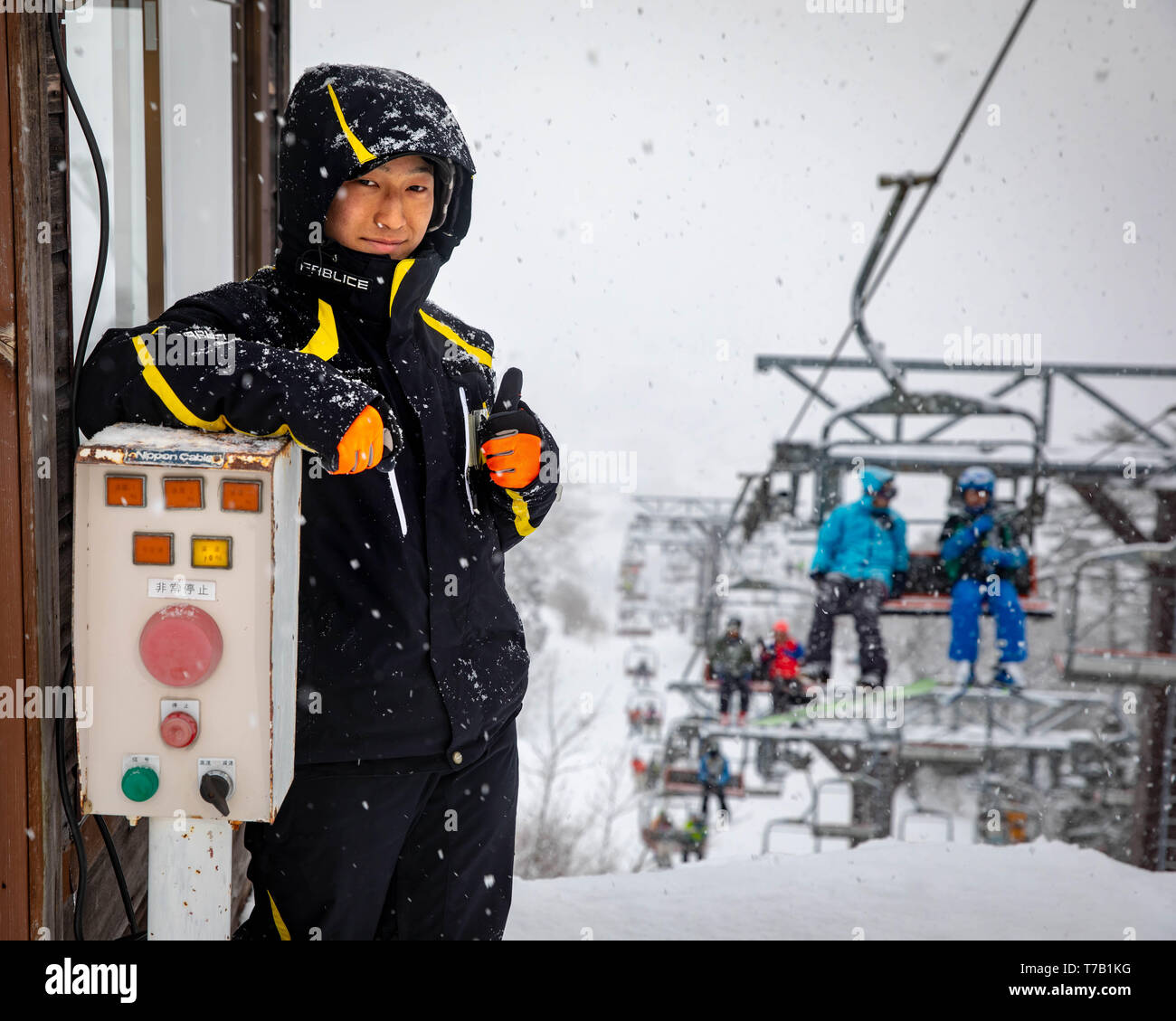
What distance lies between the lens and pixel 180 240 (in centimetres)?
249

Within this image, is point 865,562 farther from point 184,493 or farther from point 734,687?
point 184,493

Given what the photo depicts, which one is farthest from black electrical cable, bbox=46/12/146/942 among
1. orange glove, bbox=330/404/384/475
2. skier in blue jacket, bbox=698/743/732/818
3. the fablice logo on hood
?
skier in blue jacket, bbox=698/743/732/818

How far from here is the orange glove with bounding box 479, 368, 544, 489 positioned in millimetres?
1660

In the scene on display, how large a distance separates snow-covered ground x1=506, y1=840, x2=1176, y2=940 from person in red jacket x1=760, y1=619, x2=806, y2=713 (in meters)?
4.00

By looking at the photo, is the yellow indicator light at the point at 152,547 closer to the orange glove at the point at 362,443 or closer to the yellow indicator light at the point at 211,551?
the yellow indicator light at the point at 211,551

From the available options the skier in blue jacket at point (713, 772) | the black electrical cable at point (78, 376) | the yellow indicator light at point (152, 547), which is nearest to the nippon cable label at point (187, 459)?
the yellow indicator light at point (152, 547)

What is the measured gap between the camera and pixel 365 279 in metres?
1.61

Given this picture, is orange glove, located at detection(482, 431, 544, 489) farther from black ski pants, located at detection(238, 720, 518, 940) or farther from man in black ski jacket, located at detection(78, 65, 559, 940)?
black ski pants, located at detection(238, 720, 518, 940)

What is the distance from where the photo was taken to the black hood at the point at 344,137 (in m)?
1.60

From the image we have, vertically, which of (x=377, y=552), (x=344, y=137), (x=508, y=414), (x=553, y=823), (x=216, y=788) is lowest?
(x=553, y=823)

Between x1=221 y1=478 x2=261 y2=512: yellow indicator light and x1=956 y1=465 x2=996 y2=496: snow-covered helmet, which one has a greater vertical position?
x1=221 y1=478 x2=261 y2=512: yellow indicator light

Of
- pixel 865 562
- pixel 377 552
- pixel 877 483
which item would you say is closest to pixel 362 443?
pixel 377 552

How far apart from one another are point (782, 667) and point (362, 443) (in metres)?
7.62
